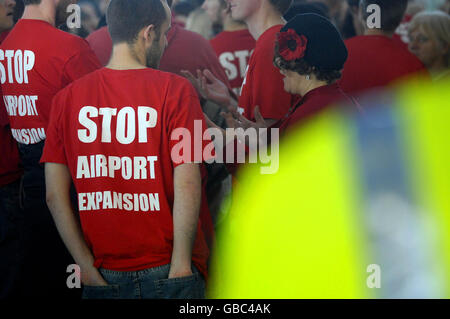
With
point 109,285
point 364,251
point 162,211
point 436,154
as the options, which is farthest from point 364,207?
point 109,285

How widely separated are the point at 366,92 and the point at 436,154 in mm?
489

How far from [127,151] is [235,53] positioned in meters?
2.12

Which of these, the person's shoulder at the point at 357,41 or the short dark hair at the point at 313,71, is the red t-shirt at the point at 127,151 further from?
the person's shoulder at the point at 357,41

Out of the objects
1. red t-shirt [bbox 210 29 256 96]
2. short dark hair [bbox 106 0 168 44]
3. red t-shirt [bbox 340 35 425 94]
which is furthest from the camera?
red t-shirt [bbox 210 29 256 96]

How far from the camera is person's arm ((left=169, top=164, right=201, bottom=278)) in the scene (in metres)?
2.32

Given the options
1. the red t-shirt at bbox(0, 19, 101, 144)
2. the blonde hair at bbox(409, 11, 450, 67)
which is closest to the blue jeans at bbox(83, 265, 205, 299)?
the red t-shirt at bbox(0, 19, 101, 144)

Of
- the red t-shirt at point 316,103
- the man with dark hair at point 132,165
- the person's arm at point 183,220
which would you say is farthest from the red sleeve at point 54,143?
the red t-shirt at point 316,103

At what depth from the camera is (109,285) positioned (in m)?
2.38

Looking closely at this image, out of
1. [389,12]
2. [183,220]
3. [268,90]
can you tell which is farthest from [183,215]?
[389,12]

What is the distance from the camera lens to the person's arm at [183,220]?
91.4 inches

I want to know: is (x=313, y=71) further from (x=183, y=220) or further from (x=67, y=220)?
(x=67, y=220)

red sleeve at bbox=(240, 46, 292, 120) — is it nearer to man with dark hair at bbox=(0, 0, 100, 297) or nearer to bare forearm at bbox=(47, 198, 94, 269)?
man with dark hair at bbox=(0, 0, 100, 297)
